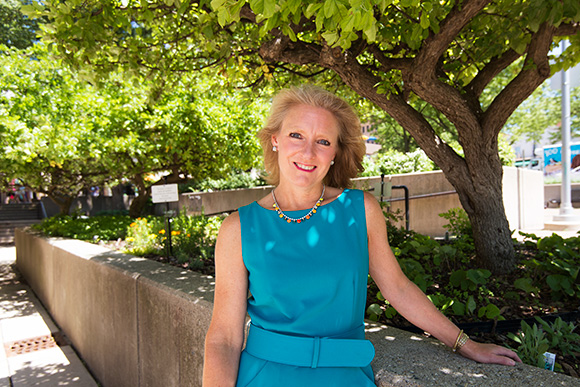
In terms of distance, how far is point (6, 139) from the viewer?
296 inches

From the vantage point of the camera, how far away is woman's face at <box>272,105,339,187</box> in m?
1.80

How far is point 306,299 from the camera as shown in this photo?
1.64 m

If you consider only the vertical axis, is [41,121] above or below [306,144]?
above

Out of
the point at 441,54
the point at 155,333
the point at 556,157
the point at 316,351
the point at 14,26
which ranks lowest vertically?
the point at 155,333

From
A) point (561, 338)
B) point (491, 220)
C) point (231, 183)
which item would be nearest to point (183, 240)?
point (491, 220)

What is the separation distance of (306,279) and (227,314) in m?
0.34

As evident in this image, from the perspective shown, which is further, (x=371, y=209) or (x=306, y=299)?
(x=371, y=209)

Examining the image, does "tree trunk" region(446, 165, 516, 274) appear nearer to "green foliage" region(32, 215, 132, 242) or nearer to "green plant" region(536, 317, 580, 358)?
"green plant" region(536, 317, 580, 358)

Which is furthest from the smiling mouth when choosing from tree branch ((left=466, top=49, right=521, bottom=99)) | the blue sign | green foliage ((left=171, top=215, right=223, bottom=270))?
the blue sign

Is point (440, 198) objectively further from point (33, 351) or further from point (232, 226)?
point (232, 226)

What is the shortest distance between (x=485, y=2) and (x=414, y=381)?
7.83 ft

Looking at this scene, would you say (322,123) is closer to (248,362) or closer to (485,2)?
(248,362)

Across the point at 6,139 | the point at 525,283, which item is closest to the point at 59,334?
the point at 6,139

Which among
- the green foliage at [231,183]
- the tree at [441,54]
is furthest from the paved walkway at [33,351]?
the green foliage at [231,183]
